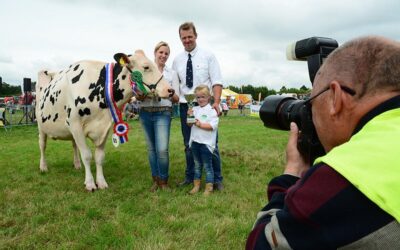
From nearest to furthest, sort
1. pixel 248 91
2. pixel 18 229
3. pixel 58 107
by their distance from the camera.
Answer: pixel 18 229 → pixel 58 107 → pixel 248 91

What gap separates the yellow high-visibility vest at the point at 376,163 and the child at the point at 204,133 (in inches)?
144

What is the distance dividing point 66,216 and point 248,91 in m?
76.4

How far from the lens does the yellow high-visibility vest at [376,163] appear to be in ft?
2.74

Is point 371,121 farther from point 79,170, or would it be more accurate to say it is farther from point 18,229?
point 79,170

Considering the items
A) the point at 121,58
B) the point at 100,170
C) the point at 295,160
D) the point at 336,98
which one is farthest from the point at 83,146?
the point at 336,98

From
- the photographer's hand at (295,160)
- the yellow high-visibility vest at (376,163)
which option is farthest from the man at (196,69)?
the yellow high-visibility vest at (376,163)

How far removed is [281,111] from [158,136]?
10.4 feet

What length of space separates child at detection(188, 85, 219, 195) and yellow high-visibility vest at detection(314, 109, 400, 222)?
12.0 feet

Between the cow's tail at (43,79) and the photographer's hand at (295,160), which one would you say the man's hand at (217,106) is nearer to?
the photographer's hand at (295,160)

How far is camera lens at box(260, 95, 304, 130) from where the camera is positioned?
1607mm

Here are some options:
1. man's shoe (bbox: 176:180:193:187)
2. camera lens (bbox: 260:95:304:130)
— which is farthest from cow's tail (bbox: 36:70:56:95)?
camera lens (bbox: 260:95:304:130)

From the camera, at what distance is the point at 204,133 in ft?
15.2

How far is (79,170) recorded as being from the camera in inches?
248

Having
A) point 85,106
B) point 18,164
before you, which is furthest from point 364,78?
point 18,164
